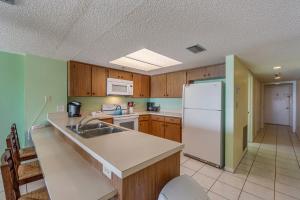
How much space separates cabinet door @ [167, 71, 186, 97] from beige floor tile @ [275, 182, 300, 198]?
247cm

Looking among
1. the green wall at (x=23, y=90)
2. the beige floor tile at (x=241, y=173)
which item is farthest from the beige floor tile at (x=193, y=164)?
the green wall at (x=23, y=90)

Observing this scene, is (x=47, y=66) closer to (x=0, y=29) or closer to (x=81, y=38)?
(x=0, y=29)

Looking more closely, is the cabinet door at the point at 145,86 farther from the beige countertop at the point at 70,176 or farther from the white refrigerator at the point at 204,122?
the beige countertop at the point at 70,176

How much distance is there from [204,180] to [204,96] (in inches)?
58.8

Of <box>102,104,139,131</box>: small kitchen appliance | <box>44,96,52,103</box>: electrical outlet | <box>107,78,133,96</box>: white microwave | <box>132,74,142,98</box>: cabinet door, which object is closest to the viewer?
<box>44,96,52,103</box>: electrical outlet

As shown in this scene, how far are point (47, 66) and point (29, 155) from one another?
1.66 meters

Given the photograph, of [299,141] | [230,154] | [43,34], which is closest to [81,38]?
[43,34]

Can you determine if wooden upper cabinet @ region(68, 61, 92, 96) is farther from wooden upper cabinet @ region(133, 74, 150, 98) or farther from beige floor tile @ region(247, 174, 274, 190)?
beige floor tile @ region(247, 174, 274, 190)

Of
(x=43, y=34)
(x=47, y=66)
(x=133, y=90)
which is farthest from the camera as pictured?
(x=133, y=90)

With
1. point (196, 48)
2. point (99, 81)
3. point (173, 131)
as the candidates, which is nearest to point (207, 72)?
point (196, 48)

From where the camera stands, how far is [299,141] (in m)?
4.24

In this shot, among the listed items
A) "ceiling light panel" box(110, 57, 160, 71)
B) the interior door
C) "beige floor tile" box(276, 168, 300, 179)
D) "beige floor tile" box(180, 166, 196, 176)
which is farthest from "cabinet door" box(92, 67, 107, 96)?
the interior door

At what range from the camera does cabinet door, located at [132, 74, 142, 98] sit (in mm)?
4105

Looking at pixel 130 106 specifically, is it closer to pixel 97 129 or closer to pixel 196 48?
pixel 97 129
